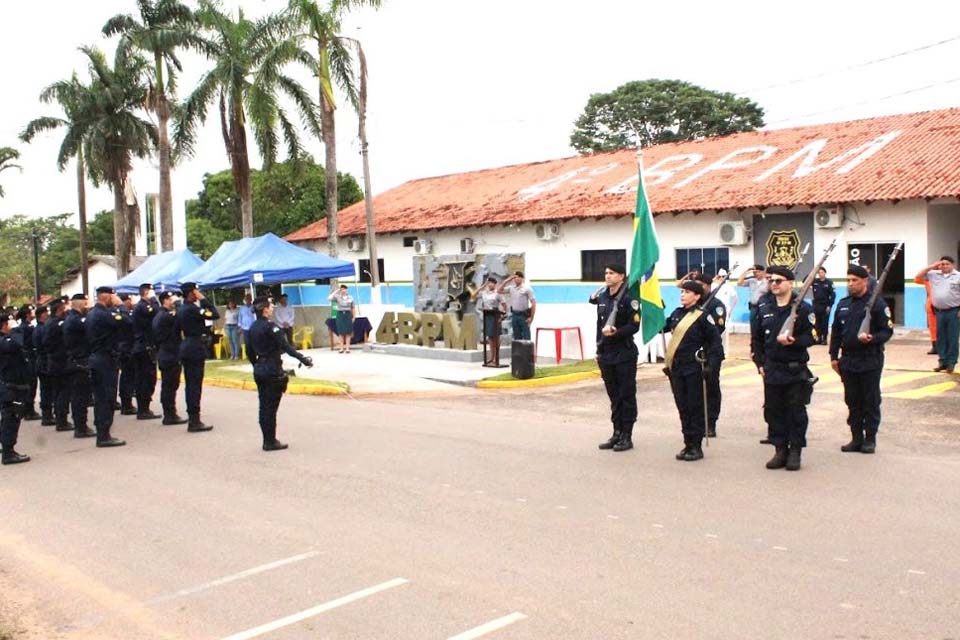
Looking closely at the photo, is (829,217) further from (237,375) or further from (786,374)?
(786,374)

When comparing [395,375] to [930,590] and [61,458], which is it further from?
[930,590]

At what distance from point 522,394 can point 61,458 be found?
6.83m

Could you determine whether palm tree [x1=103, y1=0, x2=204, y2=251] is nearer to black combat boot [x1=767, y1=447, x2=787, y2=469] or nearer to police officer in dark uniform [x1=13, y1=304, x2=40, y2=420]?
police officer in dark uniform [x1=13, y1=304, x2=40, y2=420]

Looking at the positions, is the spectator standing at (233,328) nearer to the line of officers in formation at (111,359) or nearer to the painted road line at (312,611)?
the line of officers in formation at (111,359)

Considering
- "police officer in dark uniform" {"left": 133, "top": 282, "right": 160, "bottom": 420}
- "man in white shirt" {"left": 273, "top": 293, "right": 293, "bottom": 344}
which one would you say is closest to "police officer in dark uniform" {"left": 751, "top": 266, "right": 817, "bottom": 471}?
"police officer in dark uniform" {"left": 133, "top": 282, "right": 160, "bottom": 420}

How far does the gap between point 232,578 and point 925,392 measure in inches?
407

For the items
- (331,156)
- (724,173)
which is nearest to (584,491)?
(724,173)

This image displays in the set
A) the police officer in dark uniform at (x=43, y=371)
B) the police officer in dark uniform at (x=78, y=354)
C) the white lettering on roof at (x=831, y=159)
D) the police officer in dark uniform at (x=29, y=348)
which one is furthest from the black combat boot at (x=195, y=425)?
the white lettering on roof at (x=831, y=159)

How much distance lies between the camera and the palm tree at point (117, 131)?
3972 cm

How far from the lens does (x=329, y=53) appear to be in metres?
29.2

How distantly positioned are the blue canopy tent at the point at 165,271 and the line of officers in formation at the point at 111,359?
10.6m

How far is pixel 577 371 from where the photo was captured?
54.3 ft

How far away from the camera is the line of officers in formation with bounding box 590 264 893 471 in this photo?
851 cm

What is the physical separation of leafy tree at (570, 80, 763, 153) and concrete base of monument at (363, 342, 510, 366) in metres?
30.4
